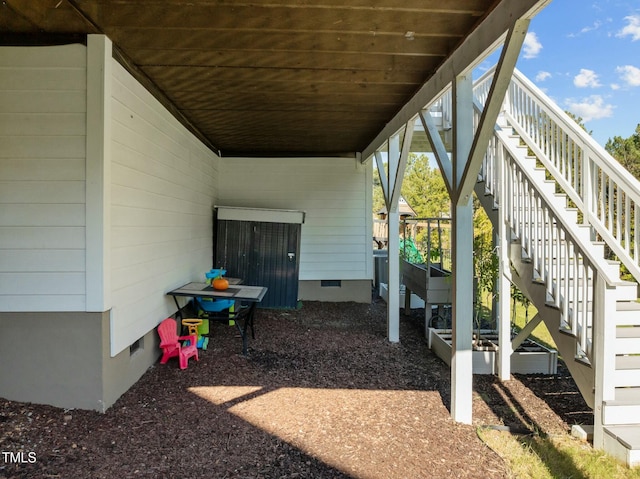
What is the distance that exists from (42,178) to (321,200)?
5281mm

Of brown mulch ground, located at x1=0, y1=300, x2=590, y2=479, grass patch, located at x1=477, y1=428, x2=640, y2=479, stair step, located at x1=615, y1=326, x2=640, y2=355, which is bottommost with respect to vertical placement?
grass patch, located at x1=477, y1=428, x2=640, y2=479

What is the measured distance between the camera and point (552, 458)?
8.43 feet

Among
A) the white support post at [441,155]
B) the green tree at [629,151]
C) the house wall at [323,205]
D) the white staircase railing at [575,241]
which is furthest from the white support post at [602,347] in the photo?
the green tree at [629,151]

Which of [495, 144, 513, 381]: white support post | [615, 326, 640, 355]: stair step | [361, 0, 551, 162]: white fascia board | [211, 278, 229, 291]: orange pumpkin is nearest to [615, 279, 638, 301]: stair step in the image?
[615, 326, 640, 355]: stair step

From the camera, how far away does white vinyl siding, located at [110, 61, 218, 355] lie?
3123 mm

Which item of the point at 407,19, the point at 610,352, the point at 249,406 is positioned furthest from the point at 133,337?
the point at 610,352

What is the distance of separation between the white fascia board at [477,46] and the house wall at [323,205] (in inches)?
134

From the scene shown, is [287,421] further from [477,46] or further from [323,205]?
[323,205]

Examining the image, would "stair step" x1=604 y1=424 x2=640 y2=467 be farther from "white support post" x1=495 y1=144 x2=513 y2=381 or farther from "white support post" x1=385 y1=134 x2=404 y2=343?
"white support post" x1=385 y1=134 x2=404 y2=343

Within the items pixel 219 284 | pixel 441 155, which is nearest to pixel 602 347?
pixel 441 155

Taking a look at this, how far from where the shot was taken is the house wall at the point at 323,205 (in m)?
7.61

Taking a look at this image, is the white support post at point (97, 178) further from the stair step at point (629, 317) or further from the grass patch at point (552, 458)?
the stair step at point (629, 317)

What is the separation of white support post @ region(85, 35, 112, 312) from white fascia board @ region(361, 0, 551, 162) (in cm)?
265

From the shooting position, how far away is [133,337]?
343cm
